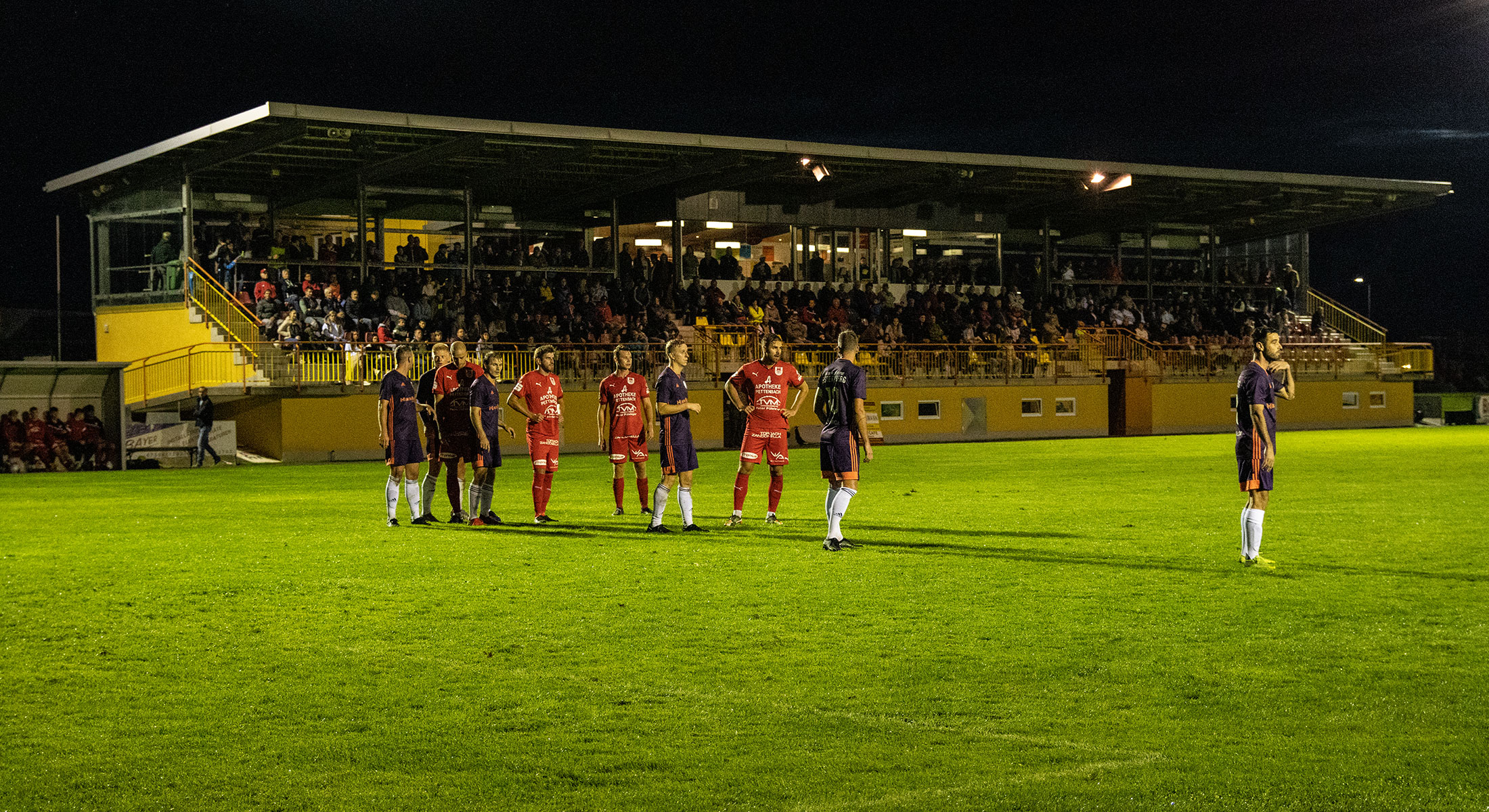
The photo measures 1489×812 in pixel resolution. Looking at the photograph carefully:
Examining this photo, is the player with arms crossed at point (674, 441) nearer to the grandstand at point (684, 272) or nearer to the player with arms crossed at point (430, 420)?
the player with arms crossed at point (430, 420)

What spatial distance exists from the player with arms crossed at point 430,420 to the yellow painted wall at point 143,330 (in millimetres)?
20042

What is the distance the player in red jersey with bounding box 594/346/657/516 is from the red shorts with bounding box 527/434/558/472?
677 mm

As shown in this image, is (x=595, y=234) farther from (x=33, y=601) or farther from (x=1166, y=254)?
(x=33, y=601)

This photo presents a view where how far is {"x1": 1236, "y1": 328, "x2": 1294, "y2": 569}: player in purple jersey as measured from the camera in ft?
34.5

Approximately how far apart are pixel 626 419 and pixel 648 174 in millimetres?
25681

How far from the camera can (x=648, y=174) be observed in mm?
39844

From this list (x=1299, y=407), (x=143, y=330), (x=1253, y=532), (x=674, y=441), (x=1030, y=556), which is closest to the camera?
(x=1253, y=532)

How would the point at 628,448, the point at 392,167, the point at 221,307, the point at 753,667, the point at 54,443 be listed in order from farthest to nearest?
the point at 392,167 → the point at 221,307 → the point at 54,443 → the point at 628,448 → the point at 753,667

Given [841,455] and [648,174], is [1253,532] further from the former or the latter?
[648,174]

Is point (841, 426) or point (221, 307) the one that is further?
point (221, 307)

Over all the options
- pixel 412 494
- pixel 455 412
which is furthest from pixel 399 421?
pixel 412 494

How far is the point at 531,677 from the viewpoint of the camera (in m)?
6.91

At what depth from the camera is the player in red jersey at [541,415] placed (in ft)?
46.5

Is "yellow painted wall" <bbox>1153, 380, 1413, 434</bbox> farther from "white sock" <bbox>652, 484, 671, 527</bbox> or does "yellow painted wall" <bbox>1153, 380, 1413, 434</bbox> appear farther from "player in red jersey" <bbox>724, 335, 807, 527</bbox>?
"white sock" <bbox>652, 484, 671, 527</bbox>
